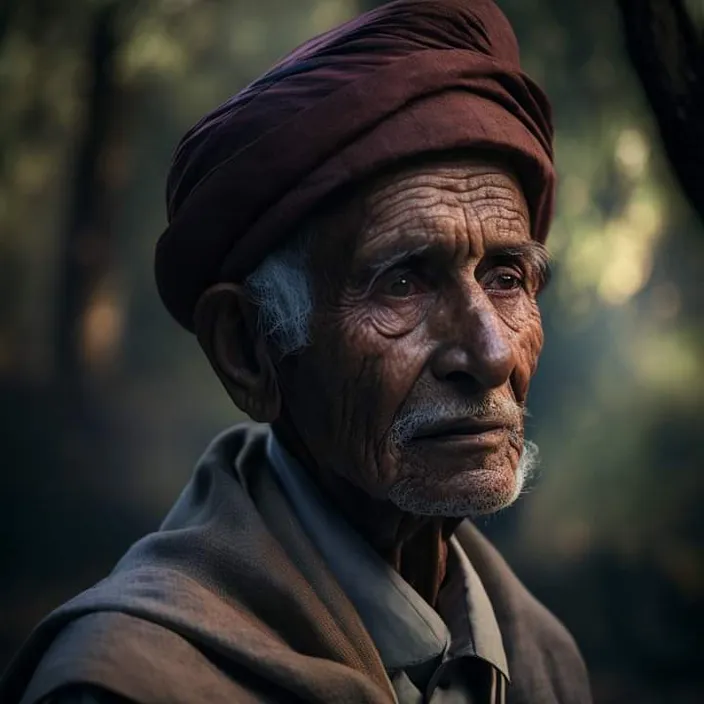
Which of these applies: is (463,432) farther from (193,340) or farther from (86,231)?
(86,231)

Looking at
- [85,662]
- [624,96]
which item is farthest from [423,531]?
[624,96]

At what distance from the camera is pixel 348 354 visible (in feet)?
5.72

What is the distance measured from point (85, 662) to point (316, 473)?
597mm

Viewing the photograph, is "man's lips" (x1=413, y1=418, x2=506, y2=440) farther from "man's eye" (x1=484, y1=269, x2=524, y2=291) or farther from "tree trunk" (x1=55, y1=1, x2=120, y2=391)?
"tree trunk" (x1=55, y1=1, x2=120, y2=391)

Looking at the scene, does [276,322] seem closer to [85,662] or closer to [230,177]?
[230,177]

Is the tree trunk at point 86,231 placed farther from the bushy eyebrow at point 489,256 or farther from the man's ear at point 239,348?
the bushy eyebrow at point 489,256

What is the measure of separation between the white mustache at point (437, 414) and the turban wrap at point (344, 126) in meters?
0.42

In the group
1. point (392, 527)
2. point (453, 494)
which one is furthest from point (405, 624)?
point (453, 494)

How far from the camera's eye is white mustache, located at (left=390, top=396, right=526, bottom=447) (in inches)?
66.8

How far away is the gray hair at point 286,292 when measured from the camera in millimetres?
1775

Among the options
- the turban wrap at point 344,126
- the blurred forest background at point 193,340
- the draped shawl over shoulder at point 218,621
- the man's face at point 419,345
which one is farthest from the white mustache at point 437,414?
the blurred forest background at point 193,340

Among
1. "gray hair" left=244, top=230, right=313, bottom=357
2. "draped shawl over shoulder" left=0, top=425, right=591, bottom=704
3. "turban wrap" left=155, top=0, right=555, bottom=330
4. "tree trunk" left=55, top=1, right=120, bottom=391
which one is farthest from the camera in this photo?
"tree trunk" left=55, top=1, right=120, bottom=391

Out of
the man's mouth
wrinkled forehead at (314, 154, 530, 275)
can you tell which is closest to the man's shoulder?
the man's mouth

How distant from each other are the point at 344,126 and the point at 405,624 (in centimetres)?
95
